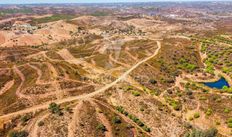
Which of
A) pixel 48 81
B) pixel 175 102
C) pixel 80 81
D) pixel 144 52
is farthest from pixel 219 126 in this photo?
pixel 144 52

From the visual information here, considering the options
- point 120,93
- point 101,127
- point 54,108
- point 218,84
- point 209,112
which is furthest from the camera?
point 218,84

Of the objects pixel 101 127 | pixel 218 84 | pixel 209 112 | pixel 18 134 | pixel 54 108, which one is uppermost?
pixel 54 108

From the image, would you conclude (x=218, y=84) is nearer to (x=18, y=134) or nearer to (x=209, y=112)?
(x=209, y=112)

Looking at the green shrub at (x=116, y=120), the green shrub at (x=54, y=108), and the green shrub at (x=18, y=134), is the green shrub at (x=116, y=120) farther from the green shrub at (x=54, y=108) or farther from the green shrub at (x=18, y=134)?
the green shrub at (x=18, y=134)

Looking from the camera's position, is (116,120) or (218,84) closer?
(116,120)

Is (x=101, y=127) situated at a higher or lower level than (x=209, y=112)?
higher

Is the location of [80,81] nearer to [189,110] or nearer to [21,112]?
→ [21,112]

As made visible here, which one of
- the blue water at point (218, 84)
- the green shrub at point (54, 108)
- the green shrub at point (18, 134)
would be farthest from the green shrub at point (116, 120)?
the blue water at point (218, 84)

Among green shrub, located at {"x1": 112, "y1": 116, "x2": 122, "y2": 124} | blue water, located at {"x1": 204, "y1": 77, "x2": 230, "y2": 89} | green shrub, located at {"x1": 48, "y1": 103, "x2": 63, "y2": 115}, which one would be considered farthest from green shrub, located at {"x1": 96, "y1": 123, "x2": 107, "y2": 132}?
blue water, located at {"x1": 204, "y1": 77, "x2": 230, "y2": 89}

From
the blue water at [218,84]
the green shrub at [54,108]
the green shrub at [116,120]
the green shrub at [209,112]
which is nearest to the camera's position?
the green shrub at [116,120]

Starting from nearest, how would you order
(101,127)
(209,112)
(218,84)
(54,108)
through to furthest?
(101,127)
(54,108)
(209,112)
(218,84)

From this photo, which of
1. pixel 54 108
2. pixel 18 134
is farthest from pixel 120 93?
pixel 18 134

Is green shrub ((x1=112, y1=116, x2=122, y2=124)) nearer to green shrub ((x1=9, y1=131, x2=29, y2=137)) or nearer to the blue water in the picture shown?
green shrub ((x1=9, y1=131, x2=29, y2=137))
